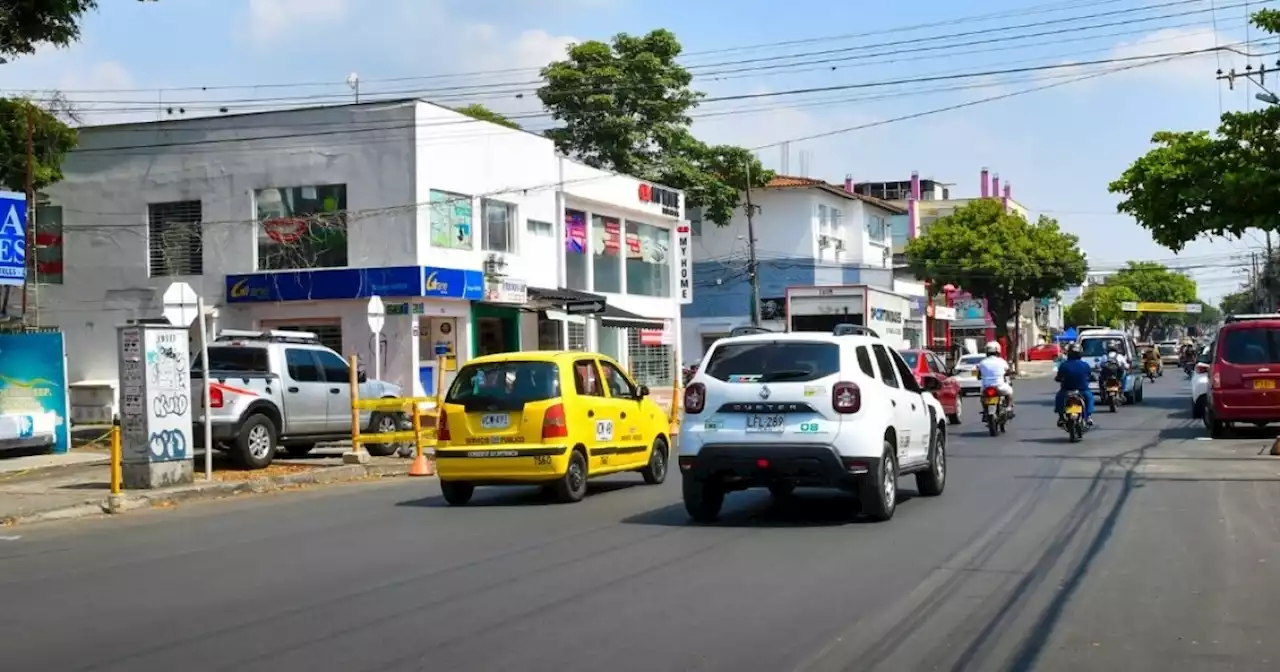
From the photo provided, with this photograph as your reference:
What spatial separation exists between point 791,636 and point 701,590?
1.56 m

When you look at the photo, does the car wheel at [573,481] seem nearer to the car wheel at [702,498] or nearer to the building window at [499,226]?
the car wheel at [702,498]

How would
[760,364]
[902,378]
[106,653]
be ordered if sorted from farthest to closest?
[902,378]
[760,364]
[106,653]

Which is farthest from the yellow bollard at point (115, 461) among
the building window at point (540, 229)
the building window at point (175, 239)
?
the building window at point (540, 229)

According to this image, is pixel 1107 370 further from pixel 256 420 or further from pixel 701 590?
pixel 701 590

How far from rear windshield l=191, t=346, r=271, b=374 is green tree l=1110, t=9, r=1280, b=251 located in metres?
23.2

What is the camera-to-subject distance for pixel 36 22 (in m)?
19.1

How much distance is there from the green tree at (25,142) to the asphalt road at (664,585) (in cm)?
1449

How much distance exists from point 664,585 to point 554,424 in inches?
219

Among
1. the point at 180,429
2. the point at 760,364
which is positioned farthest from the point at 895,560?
the point at 180,429

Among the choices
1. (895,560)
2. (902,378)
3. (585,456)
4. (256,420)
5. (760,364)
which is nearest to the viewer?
(895,560)

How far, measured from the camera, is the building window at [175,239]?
32.6 meters

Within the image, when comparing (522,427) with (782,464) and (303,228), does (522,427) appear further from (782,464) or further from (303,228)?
(303,228)

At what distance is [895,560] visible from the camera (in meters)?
10.2

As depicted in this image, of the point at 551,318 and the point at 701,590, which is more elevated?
the point at 551,318
